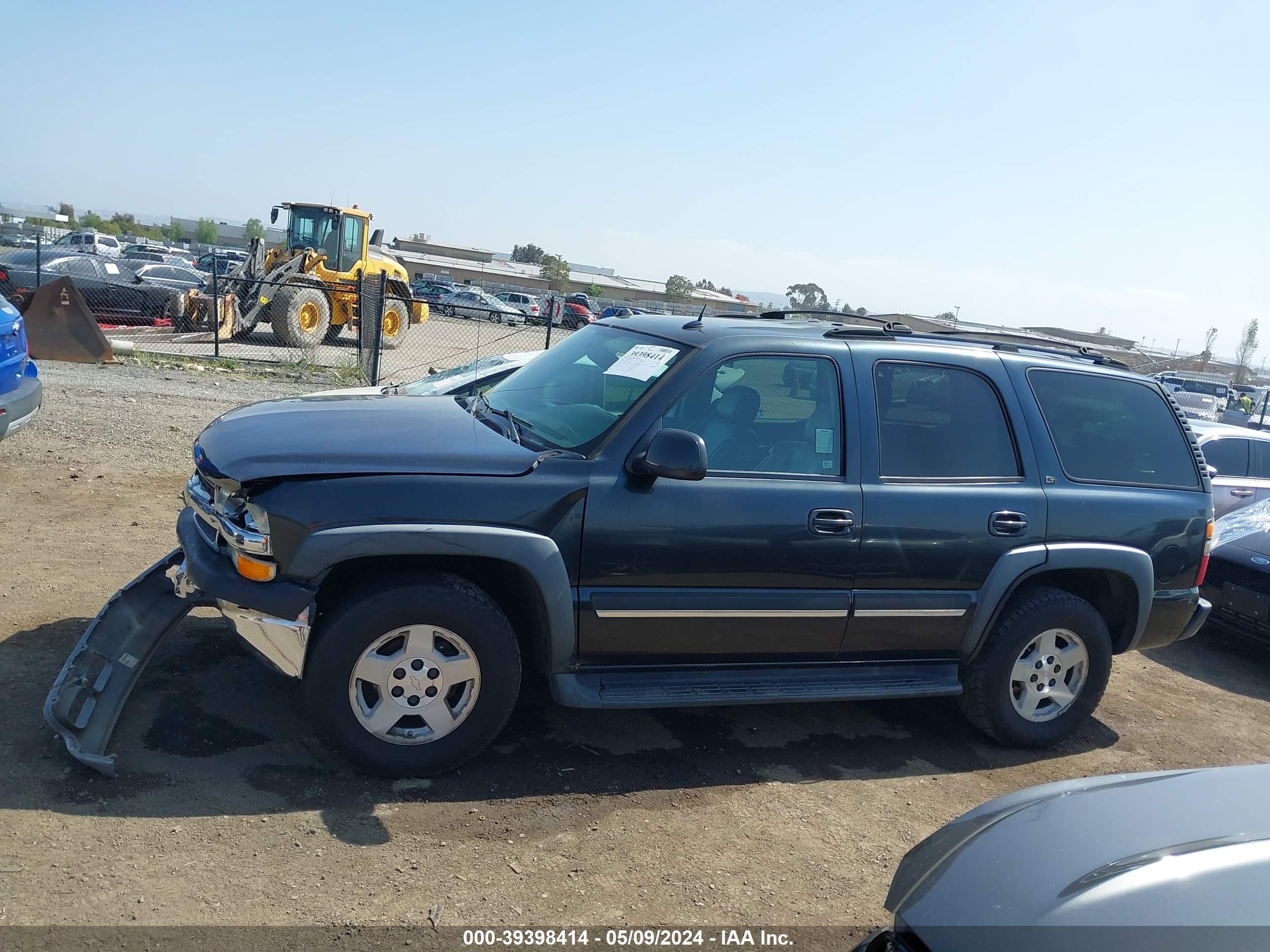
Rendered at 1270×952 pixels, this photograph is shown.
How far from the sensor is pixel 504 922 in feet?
10.1

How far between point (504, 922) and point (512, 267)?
98582mm

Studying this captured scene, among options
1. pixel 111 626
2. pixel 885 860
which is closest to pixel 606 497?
pixel 885 860

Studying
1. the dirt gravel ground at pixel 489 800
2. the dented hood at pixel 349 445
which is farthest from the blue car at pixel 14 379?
A: the dented hood at pixel 349 445

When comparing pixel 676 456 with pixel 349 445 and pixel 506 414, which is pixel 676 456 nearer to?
pixel 506 414

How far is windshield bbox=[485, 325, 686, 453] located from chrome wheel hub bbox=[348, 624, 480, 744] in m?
0.94

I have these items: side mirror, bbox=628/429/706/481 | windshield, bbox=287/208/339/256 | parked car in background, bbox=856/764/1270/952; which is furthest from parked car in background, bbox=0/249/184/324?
parked car in background, bbox=856/764/1270/952

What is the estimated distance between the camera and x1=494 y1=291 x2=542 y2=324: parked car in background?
42.8 meters

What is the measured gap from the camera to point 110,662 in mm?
3973

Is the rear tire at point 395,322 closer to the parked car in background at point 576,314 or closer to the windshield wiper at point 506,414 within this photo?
the parked car in background at point 576,314

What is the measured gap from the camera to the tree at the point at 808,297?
13.6 m

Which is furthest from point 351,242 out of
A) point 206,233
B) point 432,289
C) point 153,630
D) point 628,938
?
point 206,233

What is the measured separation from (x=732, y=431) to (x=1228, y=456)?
21.6 ft

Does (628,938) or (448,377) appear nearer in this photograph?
(628,938)

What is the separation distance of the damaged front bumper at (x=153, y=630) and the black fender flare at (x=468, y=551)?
0.16 metres
